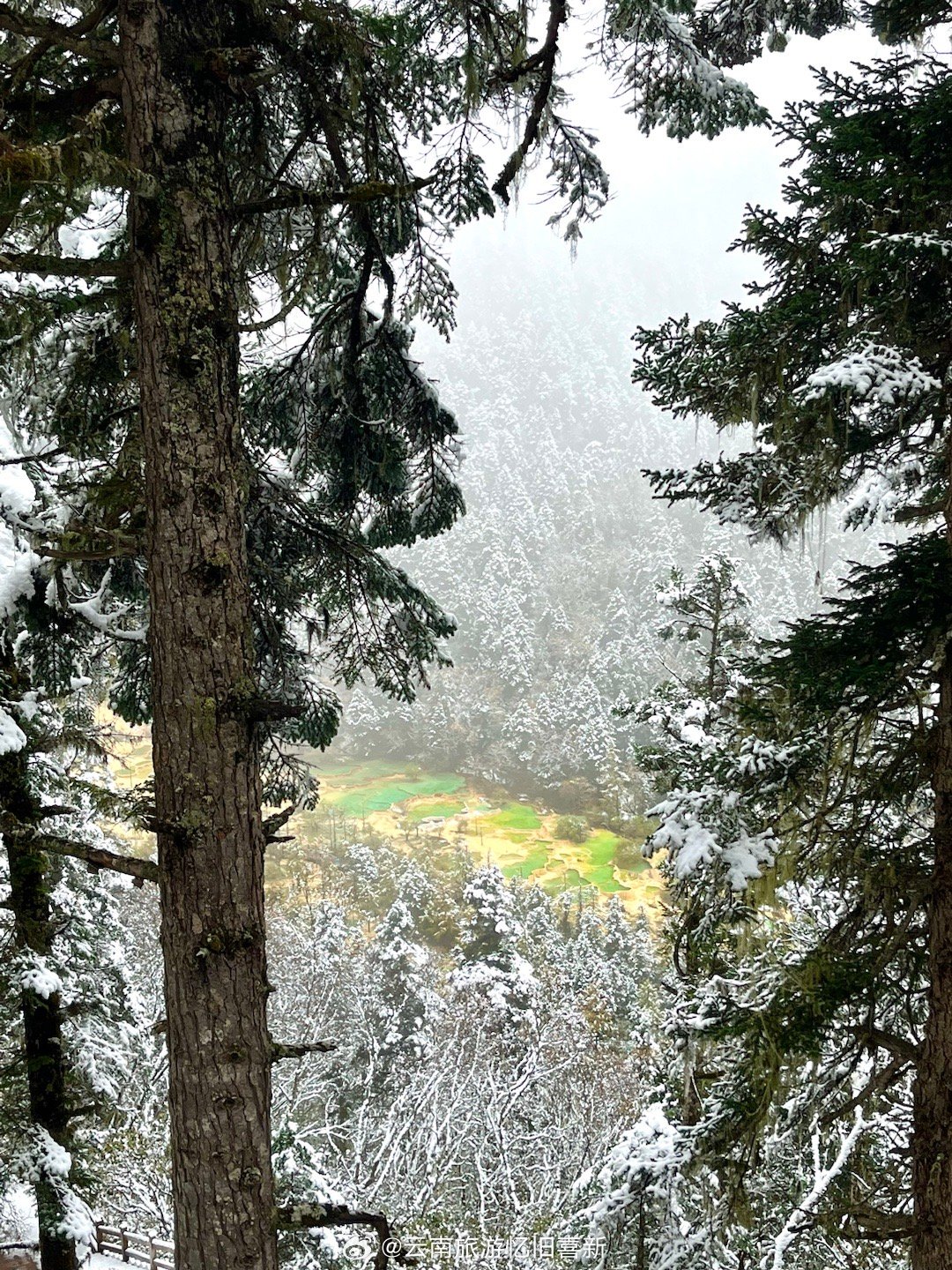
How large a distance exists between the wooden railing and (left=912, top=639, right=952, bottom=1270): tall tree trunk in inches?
415

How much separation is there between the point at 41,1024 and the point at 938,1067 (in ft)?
17.2

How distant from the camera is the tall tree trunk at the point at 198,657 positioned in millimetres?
2109

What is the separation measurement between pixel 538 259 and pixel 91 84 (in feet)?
427

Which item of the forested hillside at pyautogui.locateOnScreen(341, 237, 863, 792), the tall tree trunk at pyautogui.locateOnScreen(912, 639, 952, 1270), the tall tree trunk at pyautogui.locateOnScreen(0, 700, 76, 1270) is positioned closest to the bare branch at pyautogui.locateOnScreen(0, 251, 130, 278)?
the tall tree trunk at pyautogui.locateOnScreen(912, 639, 952, 1270)

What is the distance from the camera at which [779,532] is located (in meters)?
3.94

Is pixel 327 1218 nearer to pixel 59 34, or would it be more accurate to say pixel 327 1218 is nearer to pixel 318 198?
pixel 318 198

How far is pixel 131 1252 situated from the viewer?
11406 mm

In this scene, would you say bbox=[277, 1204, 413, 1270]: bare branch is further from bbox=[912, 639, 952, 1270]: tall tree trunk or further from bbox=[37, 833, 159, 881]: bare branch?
bbox=[912, 639, 952, 1270]: tall tree trunk

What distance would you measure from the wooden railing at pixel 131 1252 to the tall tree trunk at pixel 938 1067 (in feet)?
34.6

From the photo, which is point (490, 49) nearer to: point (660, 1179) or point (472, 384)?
point (660, 1179)

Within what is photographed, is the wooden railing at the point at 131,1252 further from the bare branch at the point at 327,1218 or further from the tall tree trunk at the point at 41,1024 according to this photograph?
the bare branch at the point at 327,1218

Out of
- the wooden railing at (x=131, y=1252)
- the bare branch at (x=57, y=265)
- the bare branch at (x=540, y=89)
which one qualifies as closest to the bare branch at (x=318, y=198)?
the bare branch at (x=57, y=265)

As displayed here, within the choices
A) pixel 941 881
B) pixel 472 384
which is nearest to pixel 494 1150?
pixel 941 881

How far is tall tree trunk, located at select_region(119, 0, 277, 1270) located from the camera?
211 centimetres
